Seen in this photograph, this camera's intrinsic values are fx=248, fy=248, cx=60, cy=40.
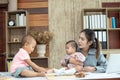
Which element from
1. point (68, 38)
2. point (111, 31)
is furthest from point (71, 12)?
point (111, 31)

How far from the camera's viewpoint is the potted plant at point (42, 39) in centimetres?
503

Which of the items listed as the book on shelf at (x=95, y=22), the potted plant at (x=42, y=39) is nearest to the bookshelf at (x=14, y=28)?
the potted plant at (x=42, y=39)

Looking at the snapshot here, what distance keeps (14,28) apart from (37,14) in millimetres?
594

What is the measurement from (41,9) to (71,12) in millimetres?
657

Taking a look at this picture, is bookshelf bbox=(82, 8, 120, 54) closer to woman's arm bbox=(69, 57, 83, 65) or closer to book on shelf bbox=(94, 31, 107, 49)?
book on shelf bbox=(94, 31, 107, 49)

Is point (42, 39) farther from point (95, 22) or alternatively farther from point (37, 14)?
point (95, 22)

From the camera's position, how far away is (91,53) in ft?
8.16

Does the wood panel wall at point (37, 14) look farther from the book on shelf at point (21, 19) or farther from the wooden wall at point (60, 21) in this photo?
the book on shelf at point (21, 19)

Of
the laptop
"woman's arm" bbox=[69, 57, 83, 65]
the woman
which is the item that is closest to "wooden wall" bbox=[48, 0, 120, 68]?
the woman

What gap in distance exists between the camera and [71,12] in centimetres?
534

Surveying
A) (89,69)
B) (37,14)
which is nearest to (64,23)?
(37,14)

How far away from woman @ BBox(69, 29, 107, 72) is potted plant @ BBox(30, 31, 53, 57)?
248 centimetres

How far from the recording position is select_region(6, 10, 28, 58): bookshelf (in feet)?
17.1

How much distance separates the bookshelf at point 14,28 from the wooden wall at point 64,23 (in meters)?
0.58
